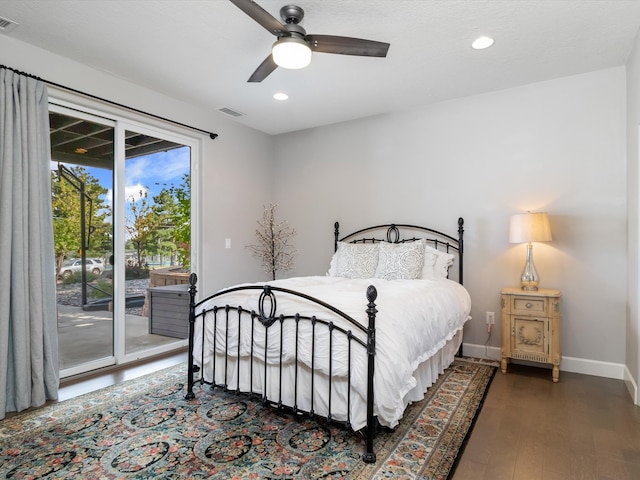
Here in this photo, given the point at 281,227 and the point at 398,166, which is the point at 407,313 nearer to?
the point at 398,166

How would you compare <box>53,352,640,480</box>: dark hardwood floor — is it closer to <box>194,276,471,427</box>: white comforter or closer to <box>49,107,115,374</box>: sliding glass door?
<box>49,107,115,374</box>: sliding glass door

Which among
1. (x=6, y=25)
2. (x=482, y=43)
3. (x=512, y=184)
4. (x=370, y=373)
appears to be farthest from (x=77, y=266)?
(x=512, y=184)

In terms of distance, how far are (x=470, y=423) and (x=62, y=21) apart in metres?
3.82

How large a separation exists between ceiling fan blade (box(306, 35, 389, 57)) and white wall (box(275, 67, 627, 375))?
1.96m

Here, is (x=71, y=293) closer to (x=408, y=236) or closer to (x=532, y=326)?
(x=408, y=236)

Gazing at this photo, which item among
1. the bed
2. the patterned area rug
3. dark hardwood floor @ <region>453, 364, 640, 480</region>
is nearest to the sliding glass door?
the patterned area rug

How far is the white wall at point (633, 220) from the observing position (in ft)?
9.25

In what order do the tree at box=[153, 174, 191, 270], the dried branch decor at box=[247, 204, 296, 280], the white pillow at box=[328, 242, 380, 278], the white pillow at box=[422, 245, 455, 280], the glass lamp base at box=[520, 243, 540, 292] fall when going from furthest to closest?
1. the dried branch decor at box=[247, 204, 296, 280]
2. the tree at box=[153, 174, 191, 270]
3. the white pillow at box=[328, 242, 380, 278]
4. the white pillow at box=[422, 245, 455, 280]
5. the glass lamp base at box=[520, 243, 540, 292]

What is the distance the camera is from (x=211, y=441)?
86.7 inches

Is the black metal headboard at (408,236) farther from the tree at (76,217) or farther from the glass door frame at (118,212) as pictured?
the tree at (76,217)

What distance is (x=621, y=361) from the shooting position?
3.30 meters

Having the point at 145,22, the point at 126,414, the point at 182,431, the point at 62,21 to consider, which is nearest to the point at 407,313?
the point at 182,431

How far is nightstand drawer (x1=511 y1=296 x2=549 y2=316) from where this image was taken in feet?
10.7

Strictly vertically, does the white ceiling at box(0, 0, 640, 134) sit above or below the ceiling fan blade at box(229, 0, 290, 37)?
above
